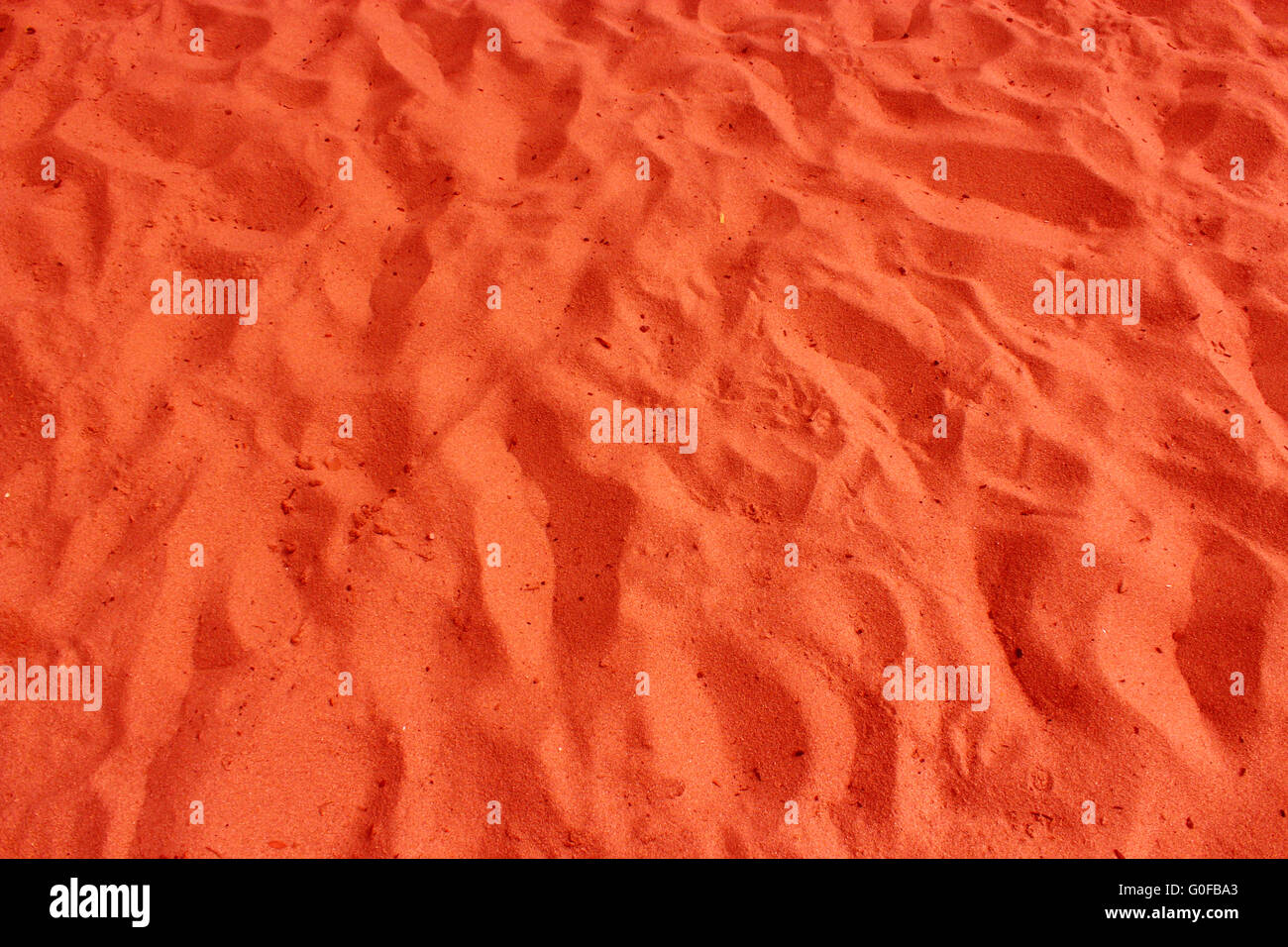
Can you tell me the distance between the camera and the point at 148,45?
124 inches

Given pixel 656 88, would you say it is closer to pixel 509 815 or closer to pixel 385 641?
pixel 385 641

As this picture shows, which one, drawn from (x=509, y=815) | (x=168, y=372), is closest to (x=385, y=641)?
(x=509, y=815)

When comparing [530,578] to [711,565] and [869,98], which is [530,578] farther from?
[869,98]

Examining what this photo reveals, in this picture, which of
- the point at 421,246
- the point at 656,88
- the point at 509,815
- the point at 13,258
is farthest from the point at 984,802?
the point at 13,258

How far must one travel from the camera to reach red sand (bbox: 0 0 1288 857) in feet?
6.23

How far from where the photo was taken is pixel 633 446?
7.63 feet

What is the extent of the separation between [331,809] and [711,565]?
41.1 inches

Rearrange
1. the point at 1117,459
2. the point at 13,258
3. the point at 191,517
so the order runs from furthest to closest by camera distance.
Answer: the point at 13,258 → the point at 1117,459 → the point at 191,517

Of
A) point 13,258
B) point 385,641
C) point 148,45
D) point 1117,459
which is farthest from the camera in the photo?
point 148,45

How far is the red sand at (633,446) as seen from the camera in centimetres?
190

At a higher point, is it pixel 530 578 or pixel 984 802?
pixel 530 578

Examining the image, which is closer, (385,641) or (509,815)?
(509,815)

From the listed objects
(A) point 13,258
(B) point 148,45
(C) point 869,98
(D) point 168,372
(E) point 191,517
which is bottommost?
(E) point 191,517

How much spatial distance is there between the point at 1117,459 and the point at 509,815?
1.87 m
